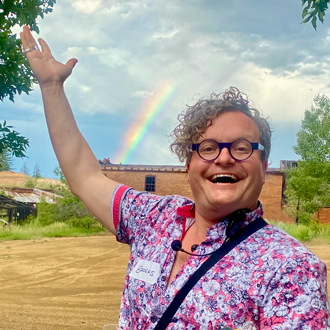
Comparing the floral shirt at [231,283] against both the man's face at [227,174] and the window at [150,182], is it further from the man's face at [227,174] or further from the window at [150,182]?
the window at [150,182]

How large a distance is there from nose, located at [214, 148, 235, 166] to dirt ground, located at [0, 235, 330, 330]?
5416mm

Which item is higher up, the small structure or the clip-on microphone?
the clip-on microphone

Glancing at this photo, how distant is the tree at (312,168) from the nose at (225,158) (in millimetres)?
24771

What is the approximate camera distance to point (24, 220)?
80.1 ft

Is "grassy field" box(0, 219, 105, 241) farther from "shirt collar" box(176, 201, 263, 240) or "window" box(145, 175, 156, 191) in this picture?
"shirt collar" box(176, 201, 263, 240)

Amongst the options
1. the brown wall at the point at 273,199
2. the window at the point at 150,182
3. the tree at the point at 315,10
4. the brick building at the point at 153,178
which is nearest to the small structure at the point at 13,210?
the brick building at the point at 153,178

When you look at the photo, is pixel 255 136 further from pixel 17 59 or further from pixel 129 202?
pixel 17 59

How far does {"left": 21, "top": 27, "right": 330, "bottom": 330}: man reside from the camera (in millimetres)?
1368

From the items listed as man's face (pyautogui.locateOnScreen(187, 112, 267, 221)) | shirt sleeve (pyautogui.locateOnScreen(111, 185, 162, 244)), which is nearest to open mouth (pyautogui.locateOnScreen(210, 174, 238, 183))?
man's face (pyautogui.locateOnScreen(187, 112, 267, 221))

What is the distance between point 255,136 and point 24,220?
2440cm

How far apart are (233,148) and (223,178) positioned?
0.41 ft

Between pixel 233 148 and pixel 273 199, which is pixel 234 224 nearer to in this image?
pixel 233 148

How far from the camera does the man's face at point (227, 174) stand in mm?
1647

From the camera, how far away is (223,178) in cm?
168
